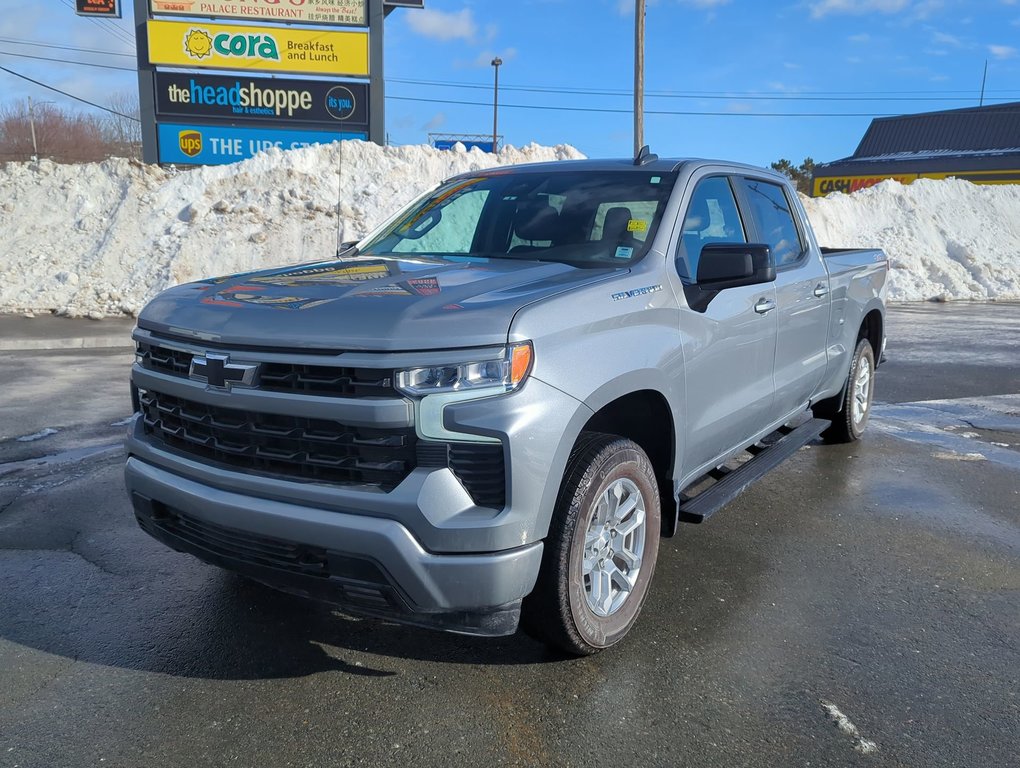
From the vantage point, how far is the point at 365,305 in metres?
2.80

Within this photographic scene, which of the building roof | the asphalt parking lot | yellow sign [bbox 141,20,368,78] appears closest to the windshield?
the asphalt parking lot

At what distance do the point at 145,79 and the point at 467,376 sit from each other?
19.4 meters

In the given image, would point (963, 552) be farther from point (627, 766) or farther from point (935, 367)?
point (935, 367)

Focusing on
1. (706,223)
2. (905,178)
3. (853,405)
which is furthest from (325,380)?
(905,178)

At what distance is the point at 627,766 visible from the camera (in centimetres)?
260

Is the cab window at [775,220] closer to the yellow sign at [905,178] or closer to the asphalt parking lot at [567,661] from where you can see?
the asphalt parking lot at [567,661]

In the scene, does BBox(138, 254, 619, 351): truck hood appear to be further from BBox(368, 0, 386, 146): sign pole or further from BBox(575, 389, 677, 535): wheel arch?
BBox(368, 0, 386, 146): sign pole

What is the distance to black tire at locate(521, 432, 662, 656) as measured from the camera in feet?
9.52

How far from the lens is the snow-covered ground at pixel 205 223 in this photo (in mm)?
15828

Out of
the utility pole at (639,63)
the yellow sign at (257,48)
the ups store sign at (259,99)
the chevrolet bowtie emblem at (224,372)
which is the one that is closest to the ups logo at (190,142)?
the ups store sign at (259,99)

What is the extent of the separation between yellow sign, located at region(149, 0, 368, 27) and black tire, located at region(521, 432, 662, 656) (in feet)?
62.1

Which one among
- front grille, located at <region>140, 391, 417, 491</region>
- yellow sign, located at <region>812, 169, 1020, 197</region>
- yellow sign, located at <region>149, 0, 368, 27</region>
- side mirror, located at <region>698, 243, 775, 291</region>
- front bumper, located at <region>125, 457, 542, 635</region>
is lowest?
front bumper, located at <region>125, 457, 542, 635</region>

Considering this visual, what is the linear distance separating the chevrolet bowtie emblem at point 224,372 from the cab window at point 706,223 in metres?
1.91

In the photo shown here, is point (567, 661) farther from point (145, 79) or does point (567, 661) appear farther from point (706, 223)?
point (145, 79)
